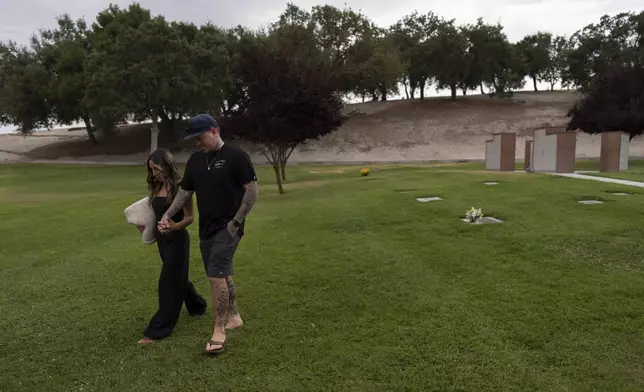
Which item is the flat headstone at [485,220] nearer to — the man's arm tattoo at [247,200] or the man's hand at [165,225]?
the man's arm tattoo at [247,200]

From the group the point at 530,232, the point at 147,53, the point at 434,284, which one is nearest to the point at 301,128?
the point at 530,232

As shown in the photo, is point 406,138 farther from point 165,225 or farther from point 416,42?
point 165,225

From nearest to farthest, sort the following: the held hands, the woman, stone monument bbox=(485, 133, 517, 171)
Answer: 1. the held hands
2. the woman
3. stone monument bbox=(485, 133, 517, 171)

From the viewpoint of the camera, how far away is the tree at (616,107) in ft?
95.1

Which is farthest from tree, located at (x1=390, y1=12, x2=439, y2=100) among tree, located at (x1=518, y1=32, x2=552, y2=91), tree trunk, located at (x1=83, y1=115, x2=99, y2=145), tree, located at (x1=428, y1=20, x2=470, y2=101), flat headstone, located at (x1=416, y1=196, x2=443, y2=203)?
flat headstone, located at (x1=416, y1=196, x2=443, y2=203)

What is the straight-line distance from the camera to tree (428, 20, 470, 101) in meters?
54.7

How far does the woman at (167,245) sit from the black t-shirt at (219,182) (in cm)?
36

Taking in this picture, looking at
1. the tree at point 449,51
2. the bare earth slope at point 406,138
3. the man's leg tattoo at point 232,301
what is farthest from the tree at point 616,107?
the man's leg tattoo at point 232,301

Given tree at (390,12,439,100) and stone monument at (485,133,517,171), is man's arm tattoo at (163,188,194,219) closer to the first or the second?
stone monument at (485,133,517,171)

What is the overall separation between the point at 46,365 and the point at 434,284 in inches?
161

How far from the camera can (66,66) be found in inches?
1715

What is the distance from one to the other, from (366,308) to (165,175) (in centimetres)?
246

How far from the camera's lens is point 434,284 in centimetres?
584

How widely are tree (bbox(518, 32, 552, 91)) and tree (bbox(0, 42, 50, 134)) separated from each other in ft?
188
